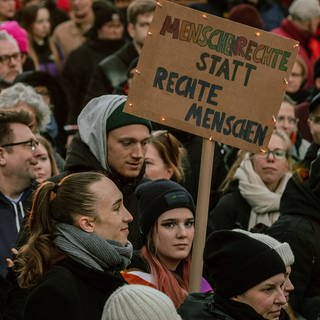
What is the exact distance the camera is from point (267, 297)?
6012 mm

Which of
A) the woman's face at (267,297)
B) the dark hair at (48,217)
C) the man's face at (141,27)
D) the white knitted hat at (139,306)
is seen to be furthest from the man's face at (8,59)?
the white knitted hat at (139,306)

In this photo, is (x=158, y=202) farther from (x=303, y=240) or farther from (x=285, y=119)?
(x=285, y=119)

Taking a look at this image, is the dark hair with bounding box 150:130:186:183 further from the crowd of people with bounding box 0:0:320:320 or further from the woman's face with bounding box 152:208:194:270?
the woman's face with bounding box 152:208:194:270

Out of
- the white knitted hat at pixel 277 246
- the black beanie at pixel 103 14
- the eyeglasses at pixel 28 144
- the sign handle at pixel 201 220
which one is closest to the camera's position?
the white knitted hat at pixel 277 246

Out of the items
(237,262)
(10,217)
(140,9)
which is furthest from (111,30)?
(237,262)

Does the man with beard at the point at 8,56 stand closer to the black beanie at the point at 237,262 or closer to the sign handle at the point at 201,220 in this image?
the sign handle at the point at 201,220

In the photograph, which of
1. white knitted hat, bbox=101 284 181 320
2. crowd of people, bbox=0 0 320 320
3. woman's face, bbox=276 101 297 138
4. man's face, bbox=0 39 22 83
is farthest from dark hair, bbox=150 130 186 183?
white knitted hat, bbox=101 284 181 320

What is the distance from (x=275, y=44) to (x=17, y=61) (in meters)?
4.80

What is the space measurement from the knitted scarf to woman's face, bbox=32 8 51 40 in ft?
18.0

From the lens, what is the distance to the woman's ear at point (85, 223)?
603 centimetres

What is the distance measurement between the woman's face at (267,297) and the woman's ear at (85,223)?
0.75m

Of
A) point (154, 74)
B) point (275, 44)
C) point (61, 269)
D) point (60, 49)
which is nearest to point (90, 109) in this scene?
point (154, 74)

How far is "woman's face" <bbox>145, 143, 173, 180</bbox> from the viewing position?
8945 millimetres

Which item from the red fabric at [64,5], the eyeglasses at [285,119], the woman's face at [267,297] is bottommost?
the red fabric at [64,5]
